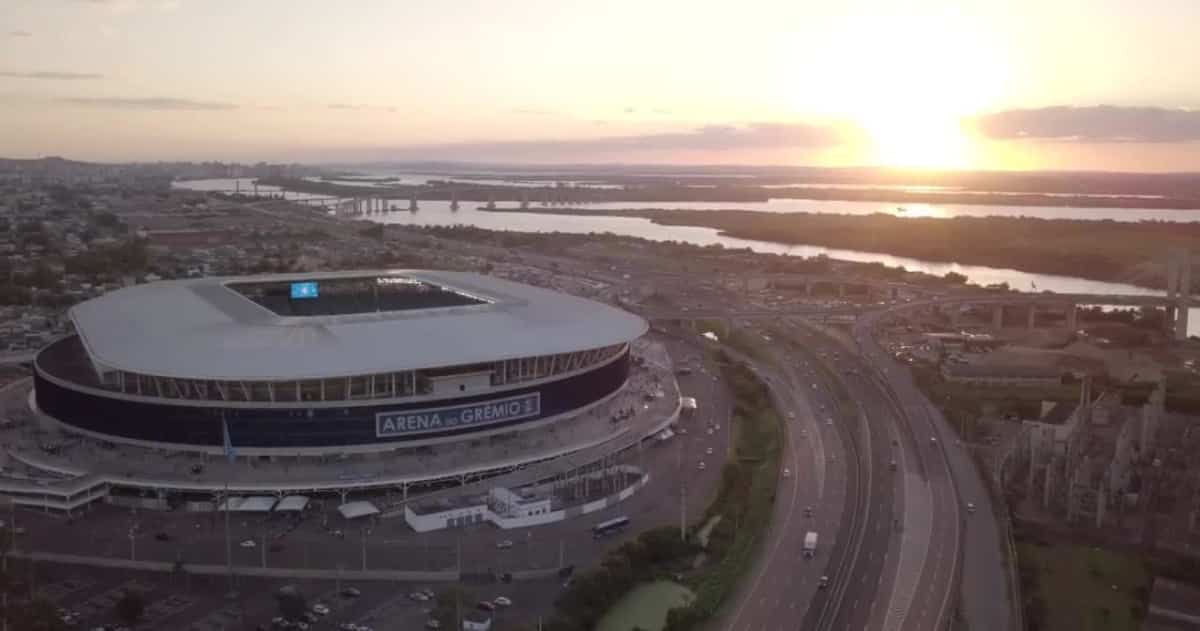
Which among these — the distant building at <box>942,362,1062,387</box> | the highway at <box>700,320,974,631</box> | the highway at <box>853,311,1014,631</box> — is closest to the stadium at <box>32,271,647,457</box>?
the highway at <box>700,320,974,631</box>

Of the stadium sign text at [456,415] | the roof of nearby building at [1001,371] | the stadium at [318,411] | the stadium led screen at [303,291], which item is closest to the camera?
the stadium at [318,411]

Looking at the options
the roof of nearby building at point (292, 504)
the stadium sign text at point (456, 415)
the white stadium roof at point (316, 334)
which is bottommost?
the roof of nearby building at point (292, 504)

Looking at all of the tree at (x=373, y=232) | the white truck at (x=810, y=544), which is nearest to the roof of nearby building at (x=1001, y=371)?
the white truck at (x=810, y=544)

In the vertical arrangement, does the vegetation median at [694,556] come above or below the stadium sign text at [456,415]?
below

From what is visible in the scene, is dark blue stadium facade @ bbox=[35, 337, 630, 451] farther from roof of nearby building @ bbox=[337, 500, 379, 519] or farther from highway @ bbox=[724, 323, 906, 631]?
highway @ bbox=[724, 323, 906, 631]

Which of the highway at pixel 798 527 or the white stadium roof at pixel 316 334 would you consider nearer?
the highway at pixel 798 527

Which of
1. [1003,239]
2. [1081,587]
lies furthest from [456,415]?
[1003,239]

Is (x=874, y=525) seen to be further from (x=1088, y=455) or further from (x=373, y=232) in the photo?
(x=373, y=232)

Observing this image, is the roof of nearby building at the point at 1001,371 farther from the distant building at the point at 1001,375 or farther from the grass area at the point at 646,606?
the grass area at the point at 646,606
